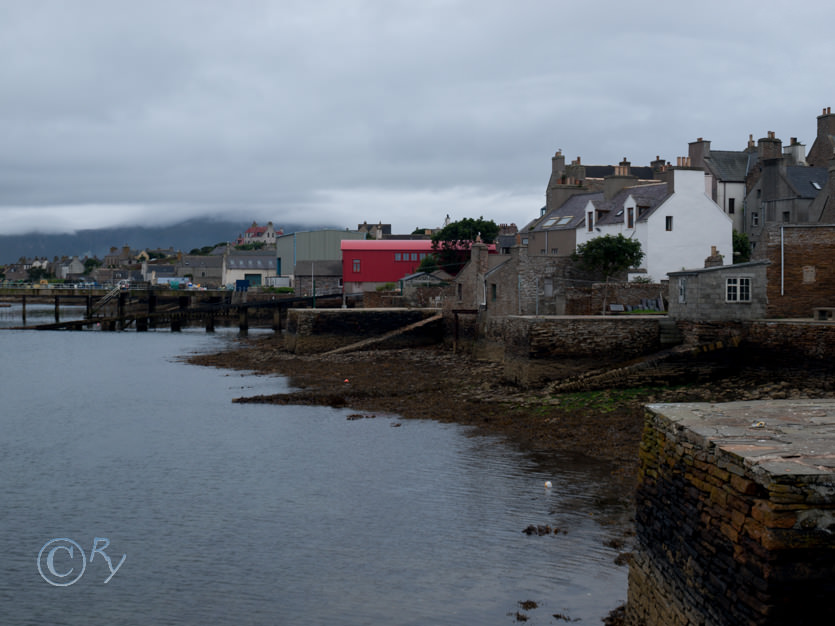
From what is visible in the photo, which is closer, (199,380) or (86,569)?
(86,569)

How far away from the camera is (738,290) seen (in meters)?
29.4

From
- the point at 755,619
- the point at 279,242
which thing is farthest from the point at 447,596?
the point at 279,242

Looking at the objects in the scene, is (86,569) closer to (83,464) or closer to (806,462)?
(83,464)

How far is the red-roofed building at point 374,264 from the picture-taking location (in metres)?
84.8

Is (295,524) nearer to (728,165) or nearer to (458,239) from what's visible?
(728,165)

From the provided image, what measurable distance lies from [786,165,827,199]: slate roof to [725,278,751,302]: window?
34.0m

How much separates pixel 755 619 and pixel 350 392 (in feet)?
91.2

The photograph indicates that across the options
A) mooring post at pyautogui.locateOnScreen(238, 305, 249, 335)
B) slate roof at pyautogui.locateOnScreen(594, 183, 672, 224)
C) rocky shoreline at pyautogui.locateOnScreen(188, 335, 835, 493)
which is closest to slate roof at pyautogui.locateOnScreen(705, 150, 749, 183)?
slate roof at pyautogui.locateOnScreen(594, 183, 672, 224)

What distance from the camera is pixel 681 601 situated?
9.14 meters

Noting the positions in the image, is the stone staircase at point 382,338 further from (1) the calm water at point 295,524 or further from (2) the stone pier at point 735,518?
(2) the stone pier at point 735,518

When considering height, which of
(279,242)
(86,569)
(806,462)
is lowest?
(86,569)

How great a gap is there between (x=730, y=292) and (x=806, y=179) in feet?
120

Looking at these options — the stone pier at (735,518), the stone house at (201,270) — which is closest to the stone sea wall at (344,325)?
the stone pier at (735,518)

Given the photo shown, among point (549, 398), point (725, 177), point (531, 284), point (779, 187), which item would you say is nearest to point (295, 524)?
point (549, 398)
